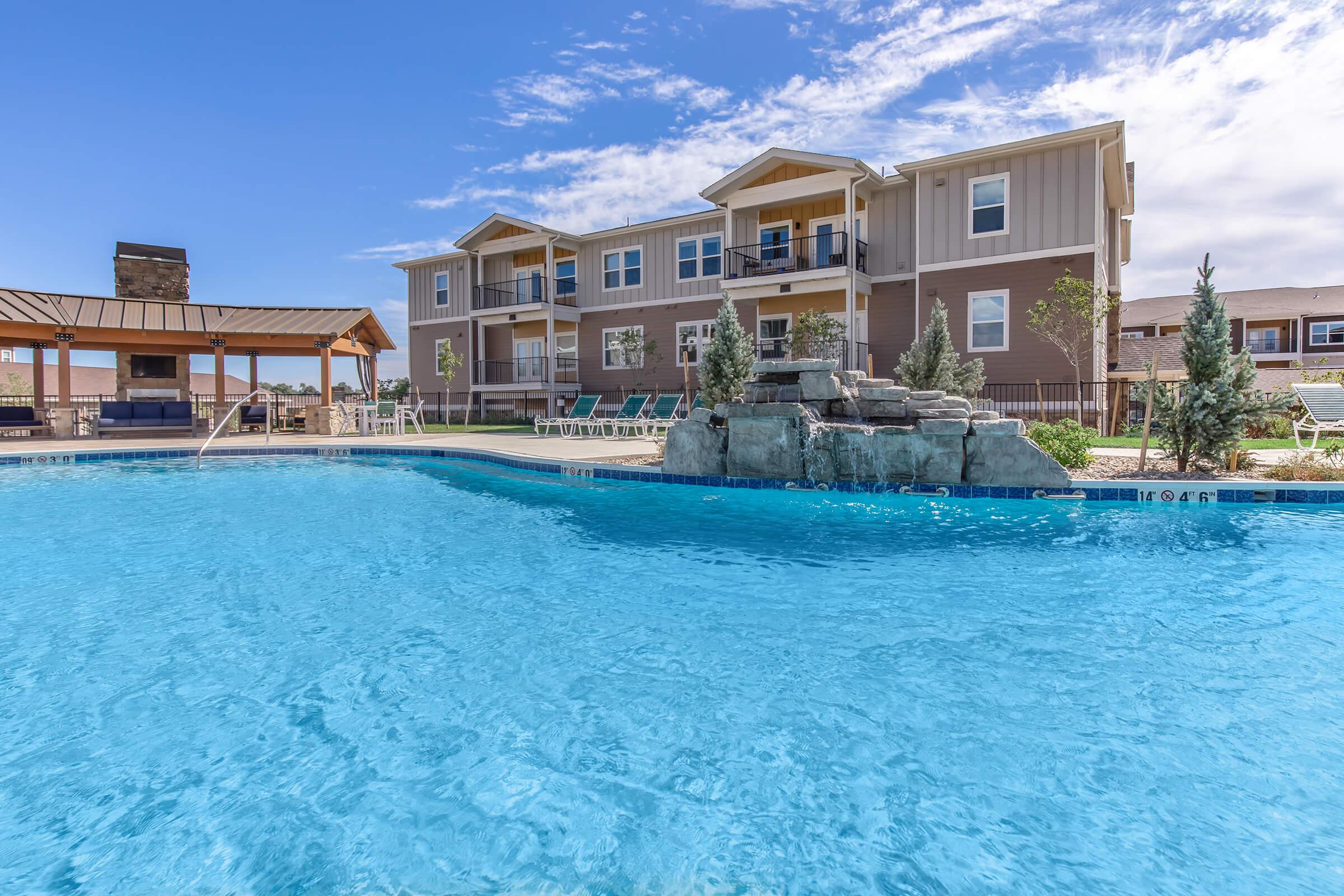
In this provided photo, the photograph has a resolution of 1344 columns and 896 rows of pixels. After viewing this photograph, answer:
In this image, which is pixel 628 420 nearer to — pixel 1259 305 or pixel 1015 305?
pixel 1015 305

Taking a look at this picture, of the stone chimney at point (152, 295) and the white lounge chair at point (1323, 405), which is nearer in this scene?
the white lounge chair at point (1323, 405)

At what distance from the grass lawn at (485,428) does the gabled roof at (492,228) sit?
6.45 m

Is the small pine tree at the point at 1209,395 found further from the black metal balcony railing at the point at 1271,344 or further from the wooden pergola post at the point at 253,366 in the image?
the black metal balcony railing at the point at 1271,344

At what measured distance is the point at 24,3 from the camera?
41.7ft

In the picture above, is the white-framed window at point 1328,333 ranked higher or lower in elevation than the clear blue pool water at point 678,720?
higher

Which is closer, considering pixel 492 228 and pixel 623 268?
pixel 623 268

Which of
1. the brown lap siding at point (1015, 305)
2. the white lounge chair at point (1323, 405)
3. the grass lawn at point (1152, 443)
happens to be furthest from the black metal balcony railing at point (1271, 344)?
the white lounge chair at point (1323, 405)

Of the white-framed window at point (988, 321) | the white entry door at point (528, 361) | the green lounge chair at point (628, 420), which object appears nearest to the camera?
the green lounge chair at point (628, 420)

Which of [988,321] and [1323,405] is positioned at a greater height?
[988,321]

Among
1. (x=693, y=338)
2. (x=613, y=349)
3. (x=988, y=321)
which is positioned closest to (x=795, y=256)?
(x=693, y=338)

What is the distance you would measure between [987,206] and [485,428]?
15.2 m

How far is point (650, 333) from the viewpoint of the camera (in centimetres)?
2203

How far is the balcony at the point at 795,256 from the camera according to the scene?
17891 mm

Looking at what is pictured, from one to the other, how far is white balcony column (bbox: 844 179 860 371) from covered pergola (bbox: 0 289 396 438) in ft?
44.3
